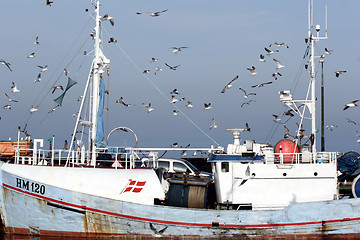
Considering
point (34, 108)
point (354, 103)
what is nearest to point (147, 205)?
point (34, 108)

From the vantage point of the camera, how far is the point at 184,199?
21.8 m

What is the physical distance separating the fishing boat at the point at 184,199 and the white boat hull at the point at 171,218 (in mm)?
38

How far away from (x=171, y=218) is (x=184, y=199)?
3.19 feet

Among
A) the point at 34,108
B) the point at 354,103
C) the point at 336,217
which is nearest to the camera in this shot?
the point at 336,217

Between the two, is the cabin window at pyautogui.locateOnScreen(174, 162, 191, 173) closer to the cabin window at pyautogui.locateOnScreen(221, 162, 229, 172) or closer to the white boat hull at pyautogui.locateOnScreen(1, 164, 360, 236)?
the cabin window at pyautogui.locateOnScreen(221, 162, 229, 172)

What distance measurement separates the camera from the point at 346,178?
24766mm

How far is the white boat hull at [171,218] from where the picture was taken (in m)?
21.2

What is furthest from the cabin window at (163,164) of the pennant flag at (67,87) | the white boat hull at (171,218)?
the pennant flag at (67,87)

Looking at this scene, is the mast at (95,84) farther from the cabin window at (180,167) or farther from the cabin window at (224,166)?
the cabin window at (224,166)

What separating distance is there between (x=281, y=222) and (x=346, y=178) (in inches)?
205

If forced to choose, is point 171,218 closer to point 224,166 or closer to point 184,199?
point 184,199

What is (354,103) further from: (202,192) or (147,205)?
(147,205)

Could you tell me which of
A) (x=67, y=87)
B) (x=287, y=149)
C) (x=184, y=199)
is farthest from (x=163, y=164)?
(x=287, y=149)

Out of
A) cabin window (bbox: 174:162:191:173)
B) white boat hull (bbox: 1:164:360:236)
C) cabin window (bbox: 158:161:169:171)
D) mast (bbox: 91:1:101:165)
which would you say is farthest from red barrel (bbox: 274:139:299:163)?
mast (bbox: 91:1:101:165)
